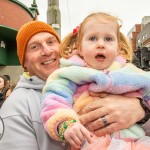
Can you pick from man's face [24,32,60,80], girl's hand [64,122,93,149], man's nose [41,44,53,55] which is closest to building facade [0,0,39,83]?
man's face [24,32,60,80]

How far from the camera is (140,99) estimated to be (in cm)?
221

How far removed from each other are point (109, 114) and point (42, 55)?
995 mm

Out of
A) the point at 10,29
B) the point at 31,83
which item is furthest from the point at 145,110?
the point at 10,29

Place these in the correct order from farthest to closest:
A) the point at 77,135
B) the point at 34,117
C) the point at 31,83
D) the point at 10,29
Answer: the point at 10,29, the point at 31,83, the point at 34,117, the point at 77,135

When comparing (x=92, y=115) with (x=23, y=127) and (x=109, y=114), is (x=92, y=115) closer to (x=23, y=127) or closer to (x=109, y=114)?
(x=109, y=114)

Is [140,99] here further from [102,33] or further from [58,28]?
[58,28]

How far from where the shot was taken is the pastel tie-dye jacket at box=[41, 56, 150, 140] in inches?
77.4

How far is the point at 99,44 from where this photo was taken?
84.0 inches

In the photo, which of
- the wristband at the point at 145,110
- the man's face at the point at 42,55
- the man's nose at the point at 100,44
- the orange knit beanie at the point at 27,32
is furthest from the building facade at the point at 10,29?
the wristband at the point at 145,110

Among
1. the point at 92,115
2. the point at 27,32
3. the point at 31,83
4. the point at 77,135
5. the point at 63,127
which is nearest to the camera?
the point at 77,135

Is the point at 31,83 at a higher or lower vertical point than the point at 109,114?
higher

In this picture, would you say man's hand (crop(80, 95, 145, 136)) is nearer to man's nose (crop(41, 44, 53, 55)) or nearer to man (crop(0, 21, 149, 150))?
man (crop(0, 21, 149, 150))

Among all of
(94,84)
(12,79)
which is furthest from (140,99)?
(12,79)

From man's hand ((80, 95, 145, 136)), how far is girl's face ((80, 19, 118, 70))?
273mm
